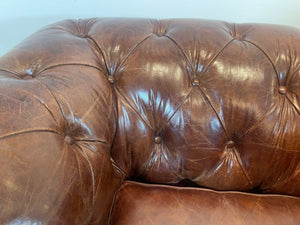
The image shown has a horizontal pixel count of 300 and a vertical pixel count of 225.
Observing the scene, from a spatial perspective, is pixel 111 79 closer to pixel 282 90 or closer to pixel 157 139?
pixel 157 139

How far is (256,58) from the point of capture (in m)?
0.65

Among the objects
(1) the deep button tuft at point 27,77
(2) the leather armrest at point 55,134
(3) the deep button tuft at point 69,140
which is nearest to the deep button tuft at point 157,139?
(2) the leather armrest at point 55,134

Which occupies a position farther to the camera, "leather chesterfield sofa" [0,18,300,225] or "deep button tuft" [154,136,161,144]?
Answer: "deep button tuft" [154,136,161,144]

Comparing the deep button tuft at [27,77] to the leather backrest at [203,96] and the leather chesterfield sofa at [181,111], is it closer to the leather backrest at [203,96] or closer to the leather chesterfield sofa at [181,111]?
the leather chesterfield sofa at [181,111]

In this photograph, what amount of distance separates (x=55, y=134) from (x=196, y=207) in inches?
17.8

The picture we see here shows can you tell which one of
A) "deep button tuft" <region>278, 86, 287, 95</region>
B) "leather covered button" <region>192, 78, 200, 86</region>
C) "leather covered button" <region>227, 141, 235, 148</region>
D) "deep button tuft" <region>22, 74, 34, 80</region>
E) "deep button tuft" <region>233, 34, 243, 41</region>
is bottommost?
"leather covered button" <region>227, 141, 235, 148</region>

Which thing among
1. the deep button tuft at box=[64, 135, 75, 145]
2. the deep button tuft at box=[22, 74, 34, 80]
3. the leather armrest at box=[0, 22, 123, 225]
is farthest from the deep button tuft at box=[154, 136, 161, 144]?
the deep button tuft at box=[22, 74, 34, 80]

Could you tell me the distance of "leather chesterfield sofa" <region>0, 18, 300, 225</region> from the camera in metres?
0.59

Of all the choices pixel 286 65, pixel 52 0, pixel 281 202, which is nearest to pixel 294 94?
pixel 286 65

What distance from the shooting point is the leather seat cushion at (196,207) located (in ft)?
2.11

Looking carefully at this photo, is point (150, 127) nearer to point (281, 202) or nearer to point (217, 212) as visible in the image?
point (217, 212)

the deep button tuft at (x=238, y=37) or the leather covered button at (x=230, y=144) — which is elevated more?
the deep button tuft at (x=238, y=37)

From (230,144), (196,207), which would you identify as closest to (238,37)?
(230,144)

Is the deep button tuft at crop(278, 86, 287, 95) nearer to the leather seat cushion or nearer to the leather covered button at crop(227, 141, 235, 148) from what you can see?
the leather covered button at crop(227, 141, 235, 148)
